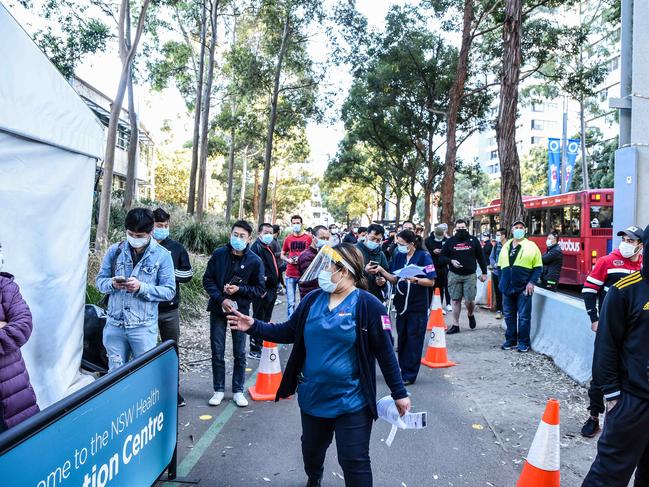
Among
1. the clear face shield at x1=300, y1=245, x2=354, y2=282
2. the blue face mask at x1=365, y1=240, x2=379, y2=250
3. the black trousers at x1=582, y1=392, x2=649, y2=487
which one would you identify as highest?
the blue face mask at x1=365, y1=240, x2=379, y2=250

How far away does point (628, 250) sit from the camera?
215 inches

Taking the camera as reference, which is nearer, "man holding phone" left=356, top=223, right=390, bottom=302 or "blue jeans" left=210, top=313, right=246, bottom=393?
"blue jeans" left=210, top=313, right=246, bottom=393

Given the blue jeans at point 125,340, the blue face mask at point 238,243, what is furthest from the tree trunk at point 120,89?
the blue jeans at point 125,340

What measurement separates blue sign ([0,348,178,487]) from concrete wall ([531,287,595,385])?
16.5 feet

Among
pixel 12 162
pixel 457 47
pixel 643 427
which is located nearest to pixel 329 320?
A: pixel 643 427

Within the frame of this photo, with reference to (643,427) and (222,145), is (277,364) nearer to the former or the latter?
(643,427)

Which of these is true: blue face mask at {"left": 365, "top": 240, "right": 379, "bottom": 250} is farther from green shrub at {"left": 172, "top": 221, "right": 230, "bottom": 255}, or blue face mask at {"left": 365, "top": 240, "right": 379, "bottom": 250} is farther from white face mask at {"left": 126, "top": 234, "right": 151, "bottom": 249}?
green shrub at {"left": 172, "top": 221, "right": 230, "bottom": 255}

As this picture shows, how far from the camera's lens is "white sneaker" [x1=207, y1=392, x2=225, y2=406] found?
571cm

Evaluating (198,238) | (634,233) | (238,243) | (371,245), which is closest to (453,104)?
(198,238)

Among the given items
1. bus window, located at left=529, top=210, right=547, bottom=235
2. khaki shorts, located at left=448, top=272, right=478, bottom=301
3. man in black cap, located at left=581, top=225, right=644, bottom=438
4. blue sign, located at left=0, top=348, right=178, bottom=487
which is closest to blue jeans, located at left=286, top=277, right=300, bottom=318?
khaki shorts, located at left=448, top=272, right=478, bottom=301

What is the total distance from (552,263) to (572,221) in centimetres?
700

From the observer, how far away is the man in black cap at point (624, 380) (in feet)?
9.56

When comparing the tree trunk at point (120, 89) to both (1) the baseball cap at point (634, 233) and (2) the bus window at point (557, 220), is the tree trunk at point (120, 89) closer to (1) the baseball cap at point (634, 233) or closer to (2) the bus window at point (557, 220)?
(1) the baseball cap at point (634, 233)

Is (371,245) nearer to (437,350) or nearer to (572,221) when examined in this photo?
(437,350)
